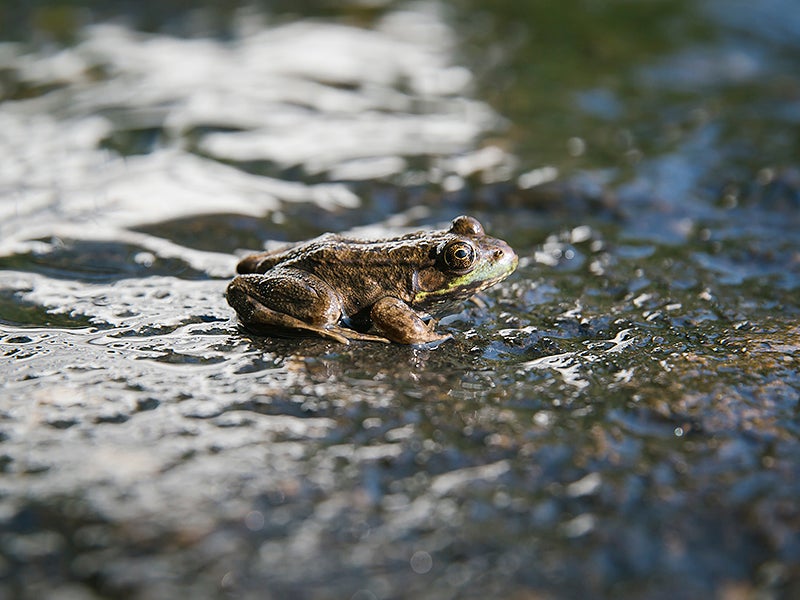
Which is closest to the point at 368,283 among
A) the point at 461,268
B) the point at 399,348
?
the point at 399,348

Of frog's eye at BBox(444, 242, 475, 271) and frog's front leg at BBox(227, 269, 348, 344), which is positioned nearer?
frog's front leg at BBox(227, 269, 348, 344)

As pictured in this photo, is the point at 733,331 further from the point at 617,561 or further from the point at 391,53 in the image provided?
the point at 391,53

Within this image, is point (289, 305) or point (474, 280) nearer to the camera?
point (289, 305)

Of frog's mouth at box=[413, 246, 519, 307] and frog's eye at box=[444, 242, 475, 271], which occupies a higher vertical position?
frog's eye at box=[444, 242, 475, 271]

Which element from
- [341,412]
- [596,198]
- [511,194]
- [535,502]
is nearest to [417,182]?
[511,194]

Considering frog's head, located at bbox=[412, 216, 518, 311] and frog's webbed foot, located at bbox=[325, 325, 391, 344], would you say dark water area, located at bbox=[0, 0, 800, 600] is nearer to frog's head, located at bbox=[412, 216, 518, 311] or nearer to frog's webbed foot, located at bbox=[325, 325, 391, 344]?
frog's webbed foot, located at bbox=[325, 325, 391, 344]

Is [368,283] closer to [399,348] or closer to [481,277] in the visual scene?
[399,348]

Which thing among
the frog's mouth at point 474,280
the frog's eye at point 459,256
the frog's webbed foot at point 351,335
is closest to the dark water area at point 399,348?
the frog's webbed foot at point 351,335

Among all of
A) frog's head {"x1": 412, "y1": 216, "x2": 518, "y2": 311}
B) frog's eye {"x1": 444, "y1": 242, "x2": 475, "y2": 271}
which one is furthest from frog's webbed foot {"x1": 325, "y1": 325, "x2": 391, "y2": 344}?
frog's eye {"x1": 444, "y1": 242, "x2": 475, "y2": 271}
